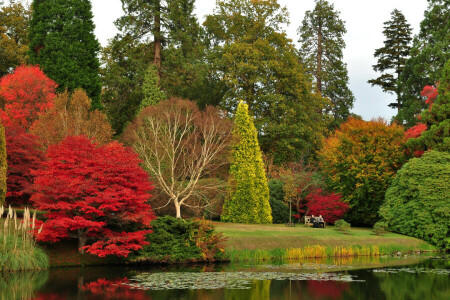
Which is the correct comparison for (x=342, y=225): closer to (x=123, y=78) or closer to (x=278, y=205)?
(x=278, y=205)

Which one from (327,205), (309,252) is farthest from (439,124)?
(309,252)

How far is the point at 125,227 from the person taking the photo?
898 inches

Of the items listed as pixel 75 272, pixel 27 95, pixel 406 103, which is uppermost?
pixel 406 103

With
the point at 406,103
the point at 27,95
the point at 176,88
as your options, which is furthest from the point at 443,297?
the point at 406,103

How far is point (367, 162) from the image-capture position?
34812 mm

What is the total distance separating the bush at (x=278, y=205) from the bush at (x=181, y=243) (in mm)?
12949

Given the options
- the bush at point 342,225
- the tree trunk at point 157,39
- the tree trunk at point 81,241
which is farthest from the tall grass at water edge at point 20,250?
the tree trunk at point 157,39

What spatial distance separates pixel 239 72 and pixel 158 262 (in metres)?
23.8

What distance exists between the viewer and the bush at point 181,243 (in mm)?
22109

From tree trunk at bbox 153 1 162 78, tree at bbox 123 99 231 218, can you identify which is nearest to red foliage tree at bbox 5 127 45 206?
tree at bbox 123 99 231 218

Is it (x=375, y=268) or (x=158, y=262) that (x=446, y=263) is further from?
(x=158, y=262)

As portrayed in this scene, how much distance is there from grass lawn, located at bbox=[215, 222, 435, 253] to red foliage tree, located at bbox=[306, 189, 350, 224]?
5.51 meters

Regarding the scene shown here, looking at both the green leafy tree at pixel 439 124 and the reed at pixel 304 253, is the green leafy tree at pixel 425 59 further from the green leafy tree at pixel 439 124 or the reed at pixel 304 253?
the reed at pixel 304 253

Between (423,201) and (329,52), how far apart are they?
33029 mm
